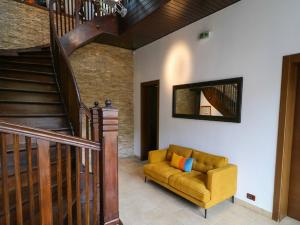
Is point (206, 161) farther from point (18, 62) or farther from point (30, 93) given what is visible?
point (18, 62)

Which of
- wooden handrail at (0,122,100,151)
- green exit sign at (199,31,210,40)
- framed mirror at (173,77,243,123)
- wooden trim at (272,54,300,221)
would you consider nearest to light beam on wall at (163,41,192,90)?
framed mirror at (173,77,243,123)

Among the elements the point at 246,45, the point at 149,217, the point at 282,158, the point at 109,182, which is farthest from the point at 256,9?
the point at 149,217

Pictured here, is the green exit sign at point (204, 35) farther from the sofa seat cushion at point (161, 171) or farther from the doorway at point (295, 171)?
the sofa seat cushion at point (161, 171)

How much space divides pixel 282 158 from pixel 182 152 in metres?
1.61

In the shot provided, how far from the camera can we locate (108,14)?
13.3ft

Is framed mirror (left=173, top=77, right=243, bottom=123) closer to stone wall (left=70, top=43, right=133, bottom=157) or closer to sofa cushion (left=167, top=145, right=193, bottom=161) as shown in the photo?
sofa cushion (left=167, top=145, right=193, bottom=161)

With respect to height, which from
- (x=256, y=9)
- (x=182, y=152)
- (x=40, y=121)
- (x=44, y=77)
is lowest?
(x=182, y=152)

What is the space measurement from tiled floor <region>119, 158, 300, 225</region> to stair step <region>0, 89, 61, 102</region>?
206 cm

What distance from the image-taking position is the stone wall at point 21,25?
12.7ft

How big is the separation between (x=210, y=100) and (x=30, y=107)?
9.94ft

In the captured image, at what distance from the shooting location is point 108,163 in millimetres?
1405

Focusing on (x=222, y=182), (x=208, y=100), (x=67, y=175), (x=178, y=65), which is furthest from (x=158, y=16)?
(x=67, y=175)

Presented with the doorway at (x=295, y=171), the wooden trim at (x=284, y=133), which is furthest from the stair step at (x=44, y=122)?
the doorway at (x=295, y=171)

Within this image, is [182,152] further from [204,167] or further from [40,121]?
[40,121]
